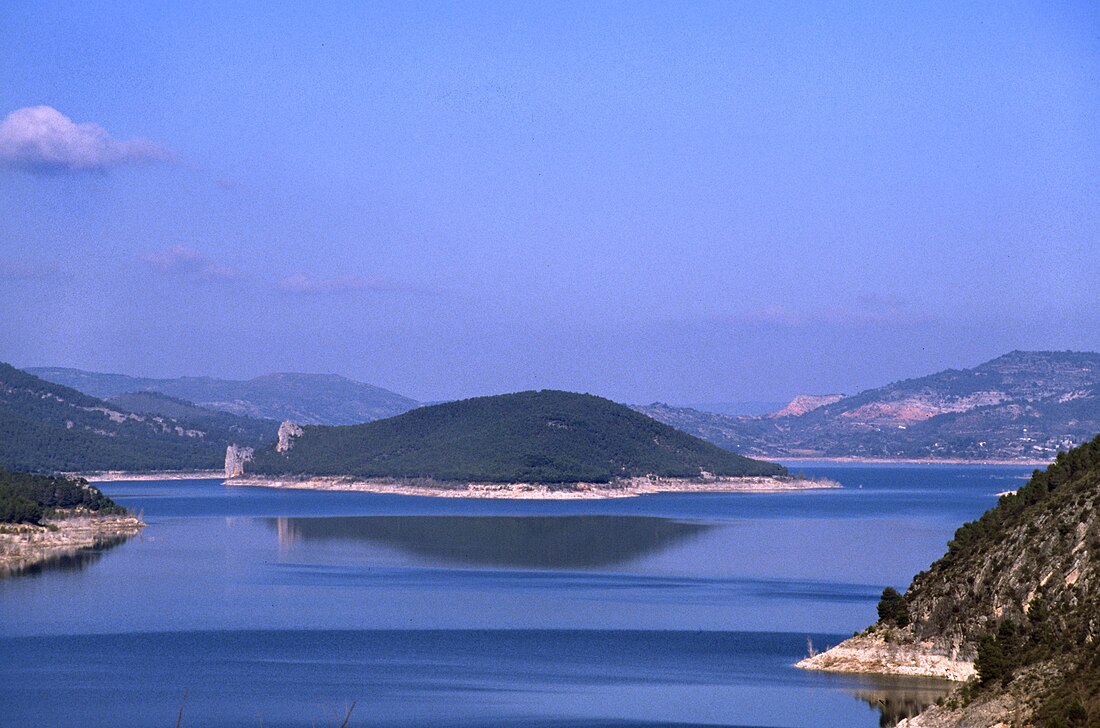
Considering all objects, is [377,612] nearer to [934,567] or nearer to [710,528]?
[934,567]

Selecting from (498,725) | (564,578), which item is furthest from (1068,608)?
(564,578)

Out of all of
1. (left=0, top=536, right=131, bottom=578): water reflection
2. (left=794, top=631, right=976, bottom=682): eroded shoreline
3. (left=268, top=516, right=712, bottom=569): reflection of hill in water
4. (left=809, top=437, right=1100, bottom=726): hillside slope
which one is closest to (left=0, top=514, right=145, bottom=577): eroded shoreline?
(left=0, top=536, right=131, bottom=578): water reflection

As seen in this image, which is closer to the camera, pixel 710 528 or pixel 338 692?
pixel 338 692

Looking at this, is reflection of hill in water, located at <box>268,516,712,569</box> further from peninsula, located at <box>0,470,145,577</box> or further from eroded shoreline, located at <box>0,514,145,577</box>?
peninsula, located at <box>0,470,145,577</box>

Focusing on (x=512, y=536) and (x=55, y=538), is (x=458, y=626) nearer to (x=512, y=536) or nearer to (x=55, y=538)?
(x=55, y=538)

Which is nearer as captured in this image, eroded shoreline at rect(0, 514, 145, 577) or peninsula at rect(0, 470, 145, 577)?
eroded shoreline at rect(0, 514, 145, 577)
